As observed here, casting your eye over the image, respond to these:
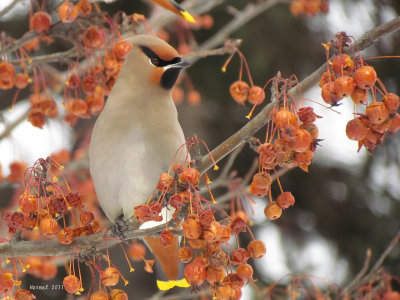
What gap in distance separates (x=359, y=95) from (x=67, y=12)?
89 centimetres

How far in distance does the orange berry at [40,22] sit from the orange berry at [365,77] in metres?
0.96

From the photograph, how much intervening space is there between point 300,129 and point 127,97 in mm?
745

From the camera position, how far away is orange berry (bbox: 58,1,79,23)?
1.84 m

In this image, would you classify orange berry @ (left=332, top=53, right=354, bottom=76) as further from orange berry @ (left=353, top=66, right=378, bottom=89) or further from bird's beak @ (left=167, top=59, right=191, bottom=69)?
bird's beak @ (left=167, top=59, right=191, bottom=69)

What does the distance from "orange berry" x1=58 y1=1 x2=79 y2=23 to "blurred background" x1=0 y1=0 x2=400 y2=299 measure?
3.74ft

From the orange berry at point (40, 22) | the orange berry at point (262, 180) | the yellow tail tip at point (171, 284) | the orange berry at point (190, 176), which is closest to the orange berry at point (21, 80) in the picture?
the orange berry at point (40, 22)

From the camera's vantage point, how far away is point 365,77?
134 centimetres

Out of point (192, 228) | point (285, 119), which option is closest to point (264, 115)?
point (285, 119)

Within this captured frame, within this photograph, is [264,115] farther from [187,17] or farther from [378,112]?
[187,17]

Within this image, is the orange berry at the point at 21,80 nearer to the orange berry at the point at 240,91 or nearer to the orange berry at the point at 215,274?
the orange berry at the point at 240,91

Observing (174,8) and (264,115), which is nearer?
(264,115)

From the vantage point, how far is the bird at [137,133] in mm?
1946

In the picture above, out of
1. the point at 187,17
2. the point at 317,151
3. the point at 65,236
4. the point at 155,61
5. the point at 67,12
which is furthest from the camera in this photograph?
the point at 317,151

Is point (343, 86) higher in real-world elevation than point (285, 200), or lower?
higher
